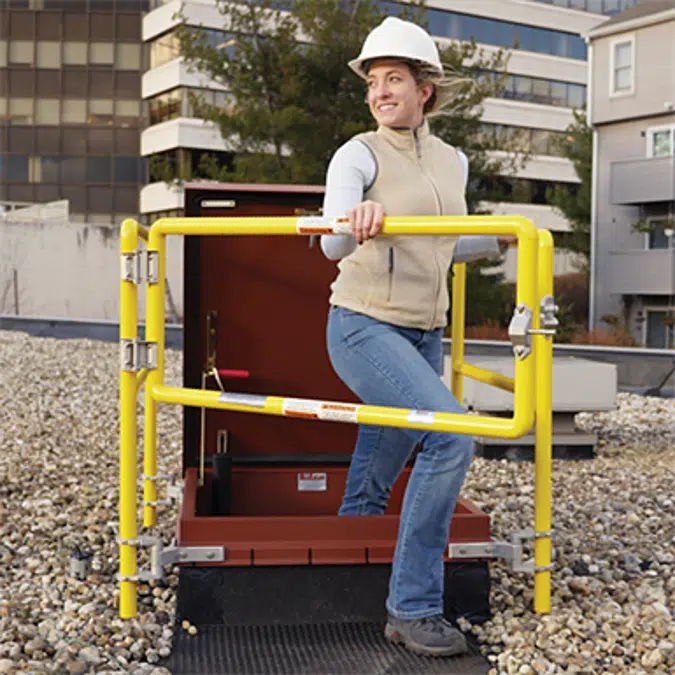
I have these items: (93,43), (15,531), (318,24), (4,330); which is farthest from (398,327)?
(93,43)

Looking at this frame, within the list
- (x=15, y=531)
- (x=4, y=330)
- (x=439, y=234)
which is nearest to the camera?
(x=439, y=234)

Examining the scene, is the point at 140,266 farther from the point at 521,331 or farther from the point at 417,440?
the point at 521,331

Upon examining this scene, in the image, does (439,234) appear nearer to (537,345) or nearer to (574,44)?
(537,345)

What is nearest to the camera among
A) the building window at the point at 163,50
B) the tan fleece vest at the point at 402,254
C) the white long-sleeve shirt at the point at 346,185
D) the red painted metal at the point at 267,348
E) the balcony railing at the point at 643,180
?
the white long-sleeve shirt at the point at 346,185

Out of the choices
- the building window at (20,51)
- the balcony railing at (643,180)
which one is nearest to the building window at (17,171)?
the building window at (20,51)

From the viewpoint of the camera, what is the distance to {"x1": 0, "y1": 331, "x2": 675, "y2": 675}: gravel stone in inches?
134

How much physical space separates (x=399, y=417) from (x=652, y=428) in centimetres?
668

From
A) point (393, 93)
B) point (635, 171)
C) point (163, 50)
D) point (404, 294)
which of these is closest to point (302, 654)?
point (404, 294)

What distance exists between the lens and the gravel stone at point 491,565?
134 inches

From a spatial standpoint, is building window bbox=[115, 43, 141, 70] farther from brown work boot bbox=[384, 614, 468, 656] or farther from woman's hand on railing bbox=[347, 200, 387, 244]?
brown work boot bbox=[384, 614, 468, 656]

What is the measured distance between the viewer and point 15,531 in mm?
5059

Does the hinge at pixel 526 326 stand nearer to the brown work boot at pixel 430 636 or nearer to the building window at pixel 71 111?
the brown work boot at pixel 430 636

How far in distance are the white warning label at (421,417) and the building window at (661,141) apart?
2741cm

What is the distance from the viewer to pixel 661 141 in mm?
29438
